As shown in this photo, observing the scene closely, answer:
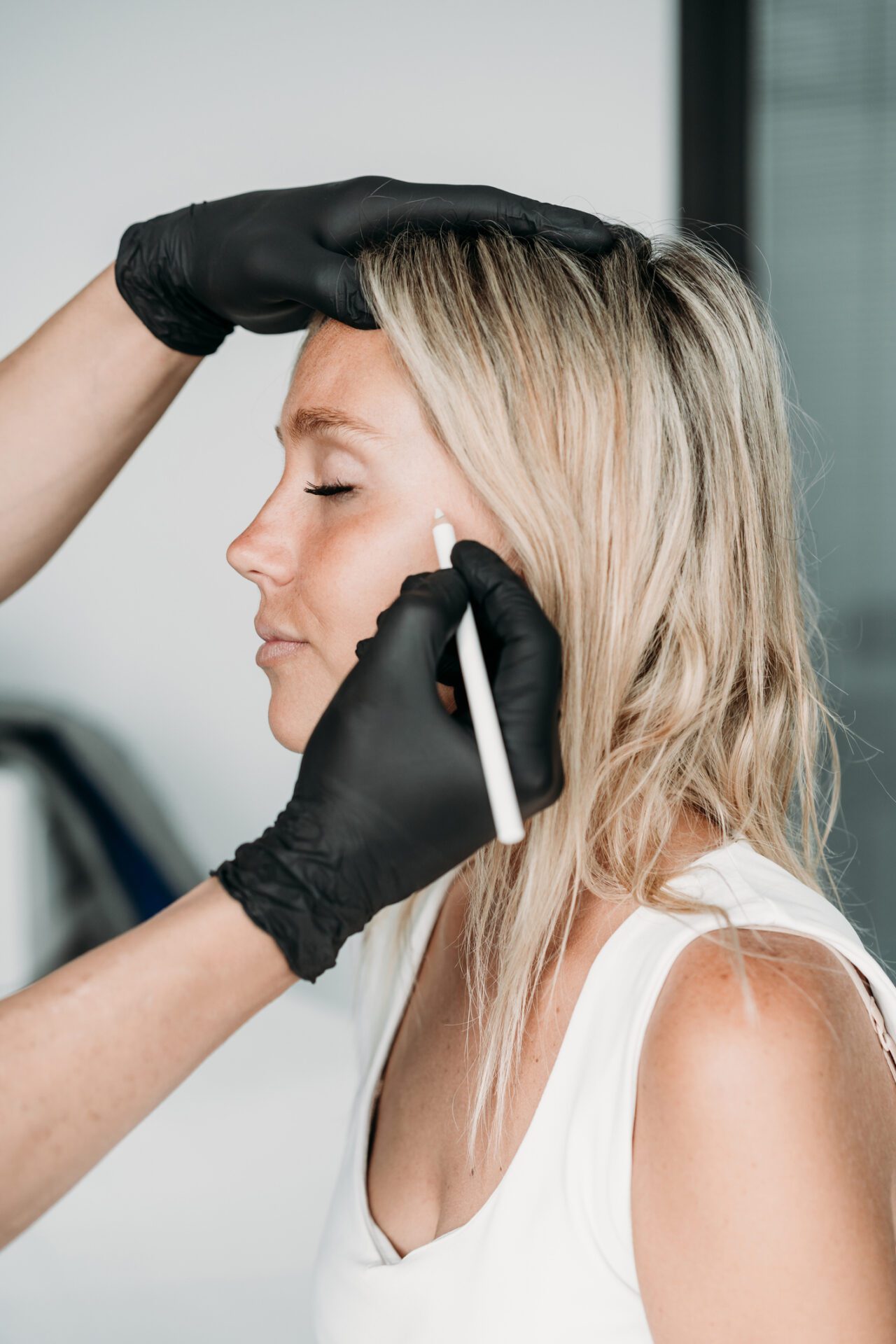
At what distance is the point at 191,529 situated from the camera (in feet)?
6.66

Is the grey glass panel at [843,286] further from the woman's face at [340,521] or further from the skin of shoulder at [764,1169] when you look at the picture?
the skin of shoulder at [764,1169]

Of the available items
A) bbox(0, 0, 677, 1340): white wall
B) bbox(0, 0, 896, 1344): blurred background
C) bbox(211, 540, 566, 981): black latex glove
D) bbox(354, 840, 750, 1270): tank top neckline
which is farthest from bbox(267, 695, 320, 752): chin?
bbox(0, 0, 677, 1340): white wall

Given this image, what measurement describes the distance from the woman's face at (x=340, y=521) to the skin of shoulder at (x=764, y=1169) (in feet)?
1.31

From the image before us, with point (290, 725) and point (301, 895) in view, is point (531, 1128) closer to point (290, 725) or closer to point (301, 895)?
point (301, 895)

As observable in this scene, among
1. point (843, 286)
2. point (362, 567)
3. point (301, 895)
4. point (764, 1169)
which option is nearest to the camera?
point (764, 1169)

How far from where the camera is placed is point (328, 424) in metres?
0.91

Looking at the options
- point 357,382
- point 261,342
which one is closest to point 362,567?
point 357,382

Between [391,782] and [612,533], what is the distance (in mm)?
315

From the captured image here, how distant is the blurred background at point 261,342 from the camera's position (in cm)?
177

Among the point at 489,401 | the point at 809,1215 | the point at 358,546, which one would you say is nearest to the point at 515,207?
the point at 489,401

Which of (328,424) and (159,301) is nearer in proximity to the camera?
(328,424)

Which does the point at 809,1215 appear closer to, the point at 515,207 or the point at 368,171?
the point at 515,207

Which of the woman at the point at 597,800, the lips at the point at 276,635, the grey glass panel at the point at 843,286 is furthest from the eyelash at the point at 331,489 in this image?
the grey glass panel at the point at 843,286

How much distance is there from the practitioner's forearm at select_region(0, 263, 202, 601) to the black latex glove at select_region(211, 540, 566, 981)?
0.60m
